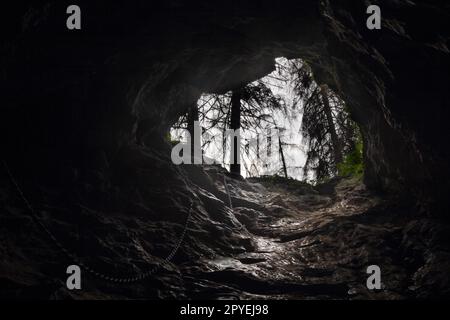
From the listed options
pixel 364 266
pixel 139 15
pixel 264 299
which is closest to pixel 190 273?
pixel 264 299

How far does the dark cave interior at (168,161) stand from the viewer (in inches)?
262

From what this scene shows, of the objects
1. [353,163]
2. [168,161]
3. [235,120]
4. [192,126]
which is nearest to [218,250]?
[168,161]

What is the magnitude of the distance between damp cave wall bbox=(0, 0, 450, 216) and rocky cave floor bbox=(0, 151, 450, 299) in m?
1.09

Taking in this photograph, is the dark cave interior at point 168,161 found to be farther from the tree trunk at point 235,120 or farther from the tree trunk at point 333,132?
the tree trunk at point 333,132

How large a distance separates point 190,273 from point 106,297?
6.44 ft

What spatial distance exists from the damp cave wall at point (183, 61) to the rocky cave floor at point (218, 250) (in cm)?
109

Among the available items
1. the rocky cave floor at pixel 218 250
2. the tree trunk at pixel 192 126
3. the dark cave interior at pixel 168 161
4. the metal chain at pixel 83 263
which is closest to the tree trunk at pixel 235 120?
the tree trunk at pixel 192 126

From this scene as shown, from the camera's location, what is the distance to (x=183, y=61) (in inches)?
450

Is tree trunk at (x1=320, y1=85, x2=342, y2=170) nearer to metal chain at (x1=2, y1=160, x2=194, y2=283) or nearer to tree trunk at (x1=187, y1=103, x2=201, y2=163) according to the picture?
tree trunk at (x1=187, y1=103, x2=201, y2=163)

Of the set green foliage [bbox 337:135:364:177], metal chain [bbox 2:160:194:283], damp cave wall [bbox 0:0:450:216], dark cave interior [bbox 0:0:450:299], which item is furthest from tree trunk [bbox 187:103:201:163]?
metal chain [bbox 2:160:194:283]

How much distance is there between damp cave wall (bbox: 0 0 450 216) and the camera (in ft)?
23.6

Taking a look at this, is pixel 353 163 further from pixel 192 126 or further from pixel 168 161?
pixel 168 161

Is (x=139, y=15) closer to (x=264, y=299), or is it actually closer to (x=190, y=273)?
(x=190, y=273)

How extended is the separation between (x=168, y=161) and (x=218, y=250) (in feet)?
14.5
